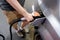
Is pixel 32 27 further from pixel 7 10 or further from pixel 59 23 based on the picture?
pixel 7 10

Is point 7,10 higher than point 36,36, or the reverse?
point 7,10

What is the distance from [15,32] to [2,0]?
50 centimetres

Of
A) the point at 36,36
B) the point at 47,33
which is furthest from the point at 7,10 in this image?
the point at 47,33

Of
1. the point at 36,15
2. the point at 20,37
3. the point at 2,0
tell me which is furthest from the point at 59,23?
the point at 20,37

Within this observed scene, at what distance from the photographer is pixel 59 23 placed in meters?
0.67

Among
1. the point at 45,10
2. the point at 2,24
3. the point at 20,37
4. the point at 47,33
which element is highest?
the point at 45,10

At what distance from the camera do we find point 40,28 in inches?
36.4

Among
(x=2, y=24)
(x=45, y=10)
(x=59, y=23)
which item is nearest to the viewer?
(x=59, y=23)

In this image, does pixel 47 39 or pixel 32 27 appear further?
pixel 32 27

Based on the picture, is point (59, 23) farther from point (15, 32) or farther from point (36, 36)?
point (15, 32)

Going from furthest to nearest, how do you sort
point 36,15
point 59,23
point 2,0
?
point 2,0
point 36,15
point 59,23

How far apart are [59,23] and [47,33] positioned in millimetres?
193

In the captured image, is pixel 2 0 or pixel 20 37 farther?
pixel 20 37

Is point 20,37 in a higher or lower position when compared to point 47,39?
lower
